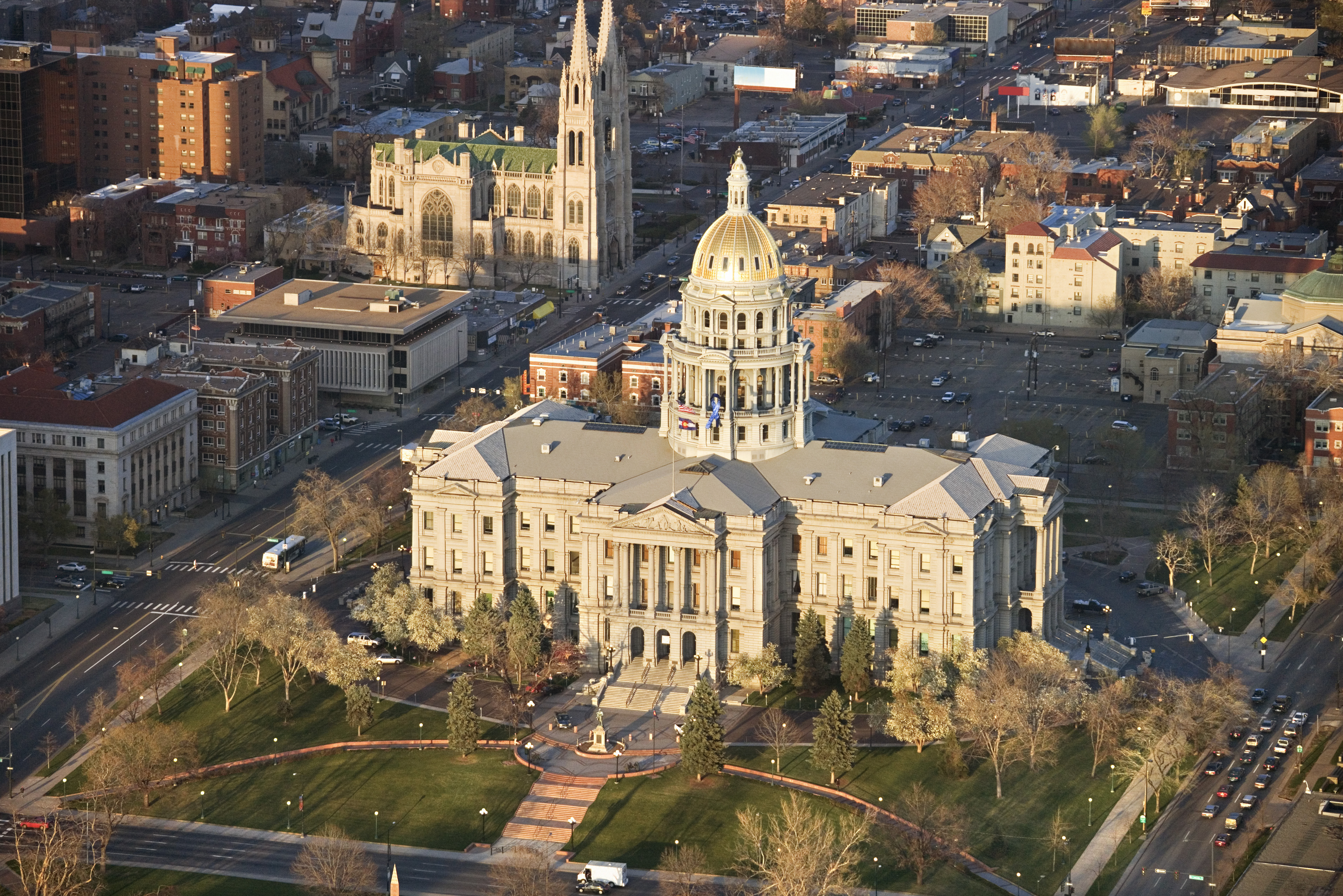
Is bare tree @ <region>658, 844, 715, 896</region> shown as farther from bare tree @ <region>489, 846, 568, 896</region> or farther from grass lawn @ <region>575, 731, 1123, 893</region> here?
bare tree @ <region>489, 846, 568, 896</region>

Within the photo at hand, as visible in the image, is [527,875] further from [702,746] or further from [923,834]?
[923,834]

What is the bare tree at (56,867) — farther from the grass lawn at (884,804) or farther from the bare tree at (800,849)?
the bare tree at (800,849)

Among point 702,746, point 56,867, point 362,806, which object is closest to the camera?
point 56,867

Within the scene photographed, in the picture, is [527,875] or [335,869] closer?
[335,869]

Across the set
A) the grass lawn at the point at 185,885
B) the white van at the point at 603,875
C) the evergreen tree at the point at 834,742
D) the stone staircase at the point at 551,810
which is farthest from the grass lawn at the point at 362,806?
the evergreen tree at the point at 834,742

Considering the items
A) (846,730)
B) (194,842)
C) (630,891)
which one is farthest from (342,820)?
(846,730)

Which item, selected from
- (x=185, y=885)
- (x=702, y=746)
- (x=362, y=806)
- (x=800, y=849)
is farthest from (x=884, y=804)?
(x=185, y=885)
